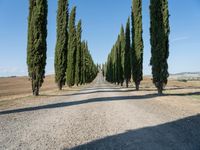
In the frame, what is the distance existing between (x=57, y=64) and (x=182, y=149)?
3470 centimetres

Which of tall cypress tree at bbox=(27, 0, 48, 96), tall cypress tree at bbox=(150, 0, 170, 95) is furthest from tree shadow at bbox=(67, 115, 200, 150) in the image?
tall cypress tree at bbox=(27, 0, 48, 96)

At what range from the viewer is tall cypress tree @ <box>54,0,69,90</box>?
40.6 metres

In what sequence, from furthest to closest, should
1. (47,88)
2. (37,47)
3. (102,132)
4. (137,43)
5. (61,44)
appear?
(47,88) → (61,44) → (137,43) → (37,47) → (102,132)

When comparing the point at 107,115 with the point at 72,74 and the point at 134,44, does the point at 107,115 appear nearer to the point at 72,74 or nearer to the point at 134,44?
the point at 134,44

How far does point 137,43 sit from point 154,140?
99.6 feet

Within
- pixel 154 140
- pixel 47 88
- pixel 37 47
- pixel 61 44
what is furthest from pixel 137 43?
pixel 154 140

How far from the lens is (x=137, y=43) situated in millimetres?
38031

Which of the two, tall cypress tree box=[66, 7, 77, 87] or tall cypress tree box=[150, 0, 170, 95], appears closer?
tall cypress tree box=[150, 0, 170, 95]

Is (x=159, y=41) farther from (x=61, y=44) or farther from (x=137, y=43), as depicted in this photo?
(x=61, y=44)

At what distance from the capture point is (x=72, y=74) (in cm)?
5341

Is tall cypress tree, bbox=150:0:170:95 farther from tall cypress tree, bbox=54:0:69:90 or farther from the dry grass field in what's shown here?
tall cypress tree, bbox=54:0:69:90

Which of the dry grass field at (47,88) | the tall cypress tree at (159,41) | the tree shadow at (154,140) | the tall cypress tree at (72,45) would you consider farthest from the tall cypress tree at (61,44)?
the tree shadow at (154,140)

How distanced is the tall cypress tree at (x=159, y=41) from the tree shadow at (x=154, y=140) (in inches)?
664

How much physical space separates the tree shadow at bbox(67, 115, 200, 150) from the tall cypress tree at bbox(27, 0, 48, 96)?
19458 millimetres
